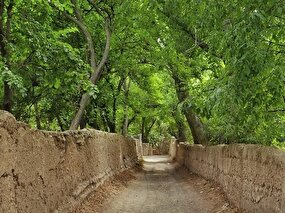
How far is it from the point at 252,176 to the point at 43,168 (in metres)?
3.56

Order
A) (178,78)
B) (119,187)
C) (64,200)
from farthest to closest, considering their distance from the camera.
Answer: (178,78) → (119,187) → (64,200)

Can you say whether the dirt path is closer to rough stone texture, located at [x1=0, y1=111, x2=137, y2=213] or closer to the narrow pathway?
the narrow pathway

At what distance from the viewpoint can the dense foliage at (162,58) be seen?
18.7 ft

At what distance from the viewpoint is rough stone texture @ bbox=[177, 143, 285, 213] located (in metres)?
5.79

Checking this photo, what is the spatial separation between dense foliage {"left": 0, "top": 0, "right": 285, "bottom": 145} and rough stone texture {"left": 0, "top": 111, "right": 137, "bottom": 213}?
158 centimetres

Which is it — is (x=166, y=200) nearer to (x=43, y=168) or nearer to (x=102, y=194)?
(x=102, y=194)

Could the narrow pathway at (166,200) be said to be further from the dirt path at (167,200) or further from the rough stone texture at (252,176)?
the rough stone texture at (252,176)

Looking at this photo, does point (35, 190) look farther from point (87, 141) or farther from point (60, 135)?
point (87, 141)

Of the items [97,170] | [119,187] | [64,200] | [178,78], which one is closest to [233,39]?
[64,200]

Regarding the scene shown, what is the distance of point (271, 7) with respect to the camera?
535 centimetres

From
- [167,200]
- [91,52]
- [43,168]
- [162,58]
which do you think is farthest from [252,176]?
[162,58]

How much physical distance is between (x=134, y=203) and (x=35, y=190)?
484cm

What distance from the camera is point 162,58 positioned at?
15.2 meters

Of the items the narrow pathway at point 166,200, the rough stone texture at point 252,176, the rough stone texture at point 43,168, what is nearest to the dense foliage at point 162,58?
the rough stone texture at point 252,176
